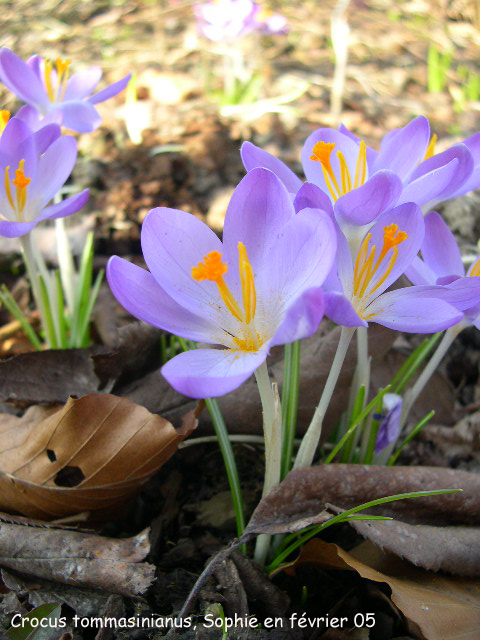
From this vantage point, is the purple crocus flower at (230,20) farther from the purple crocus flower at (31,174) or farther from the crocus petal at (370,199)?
the crocus petal at (370,199)

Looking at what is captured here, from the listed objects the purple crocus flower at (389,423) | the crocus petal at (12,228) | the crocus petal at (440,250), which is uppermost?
the crocus petal at (12,228)

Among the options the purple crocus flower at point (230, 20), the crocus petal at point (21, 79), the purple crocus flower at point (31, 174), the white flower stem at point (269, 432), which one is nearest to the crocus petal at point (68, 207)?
the purple crocus flower at point (31, 174)

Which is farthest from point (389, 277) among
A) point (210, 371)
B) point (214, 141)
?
point (214, 141)

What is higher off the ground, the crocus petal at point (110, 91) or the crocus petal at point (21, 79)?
the crocus petal at point (21, 79)

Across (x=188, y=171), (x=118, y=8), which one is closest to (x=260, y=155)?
(x=188, y=171)

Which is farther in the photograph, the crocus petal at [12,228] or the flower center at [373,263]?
the crocus petal at [12,228]

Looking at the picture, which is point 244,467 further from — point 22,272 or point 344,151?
point 22,272
